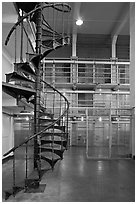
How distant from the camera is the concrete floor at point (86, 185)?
2.78m

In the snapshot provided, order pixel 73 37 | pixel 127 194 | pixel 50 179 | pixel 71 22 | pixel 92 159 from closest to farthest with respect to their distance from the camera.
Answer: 1. pixel 127 194
2. pixel 50 179
3. pixel 92 159
4. pixel 71 22
5. pixel 73 37

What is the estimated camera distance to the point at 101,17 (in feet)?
24.2

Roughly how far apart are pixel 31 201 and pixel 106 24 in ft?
24.0

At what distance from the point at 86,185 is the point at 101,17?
20.9 ft

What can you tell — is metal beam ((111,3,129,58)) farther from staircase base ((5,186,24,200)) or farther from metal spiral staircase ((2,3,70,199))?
staircase base ((5,186,24,200))

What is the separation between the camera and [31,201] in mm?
2689

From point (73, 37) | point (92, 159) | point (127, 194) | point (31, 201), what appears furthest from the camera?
point (73, 37)

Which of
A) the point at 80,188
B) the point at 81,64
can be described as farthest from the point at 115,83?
the point at 80,188

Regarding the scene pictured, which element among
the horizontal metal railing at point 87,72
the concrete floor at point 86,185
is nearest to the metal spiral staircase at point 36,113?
the concrete floor at point 86,185

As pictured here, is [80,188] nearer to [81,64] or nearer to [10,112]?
[10,112]

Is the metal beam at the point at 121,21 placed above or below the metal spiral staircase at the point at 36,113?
above

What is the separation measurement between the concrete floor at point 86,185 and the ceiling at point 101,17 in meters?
5.28

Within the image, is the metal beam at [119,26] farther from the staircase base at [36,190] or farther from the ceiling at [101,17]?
the staircase base at [36,190]

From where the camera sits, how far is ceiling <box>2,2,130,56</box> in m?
6.66
